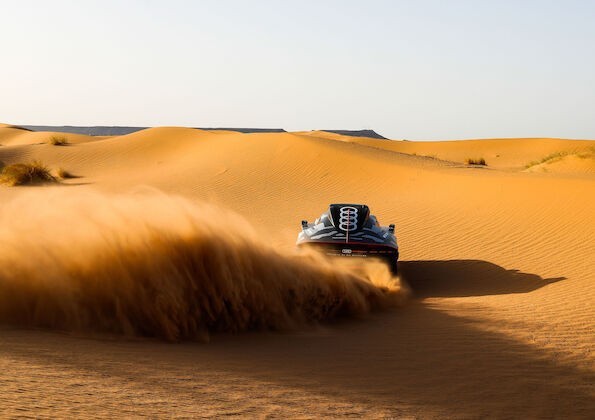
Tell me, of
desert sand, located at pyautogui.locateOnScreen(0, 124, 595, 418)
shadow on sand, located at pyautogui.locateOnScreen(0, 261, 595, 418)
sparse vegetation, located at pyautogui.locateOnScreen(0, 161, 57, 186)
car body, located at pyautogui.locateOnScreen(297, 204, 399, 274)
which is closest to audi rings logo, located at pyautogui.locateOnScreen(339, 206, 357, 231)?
car body, located at pyautogui.locateOnScreen(297, 204, 399, 274)

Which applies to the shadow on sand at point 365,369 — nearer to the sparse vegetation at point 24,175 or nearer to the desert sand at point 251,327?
the desert sand at point 251,327

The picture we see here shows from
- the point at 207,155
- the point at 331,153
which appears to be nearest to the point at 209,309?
the point at 331,153

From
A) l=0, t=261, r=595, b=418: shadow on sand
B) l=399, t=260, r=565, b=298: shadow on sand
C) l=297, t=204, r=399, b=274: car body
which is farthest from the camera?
l=399, t=260, r=565, b=298: shadow on sand

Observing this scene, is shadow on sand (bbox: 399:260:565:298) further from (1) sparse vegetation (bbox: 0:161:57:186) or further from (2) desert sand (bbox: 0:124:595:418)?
(1) sparse vegetation (bbox: 0:161:57:186)

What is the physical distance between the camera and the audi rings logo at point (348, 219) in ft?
33.8

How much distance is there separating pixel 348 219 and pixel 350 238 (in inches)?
13.2

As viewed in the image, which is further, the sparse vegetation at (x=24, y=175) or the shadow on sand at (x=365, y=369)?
the sparse vegetation at (x=24, y=175)

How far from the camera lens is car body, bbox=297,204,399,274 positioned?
10.1m

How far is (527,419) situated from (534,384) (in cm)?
84

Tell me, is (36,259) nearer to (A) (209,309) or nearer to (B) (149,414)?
(A) (209,309)

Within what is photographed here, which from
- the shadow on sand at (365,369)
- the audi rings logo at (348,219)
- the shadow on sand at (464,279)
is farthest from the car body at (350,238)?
the shadow on sand at (365,369)

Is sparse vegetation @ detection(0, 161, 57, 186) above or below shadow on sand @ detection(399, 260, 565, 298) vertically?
above

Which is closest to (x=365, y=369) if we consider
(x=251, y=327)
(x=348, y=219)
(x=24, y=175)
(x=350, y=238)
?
(x=251, y=327)

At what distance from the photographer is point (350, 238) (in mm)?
10148
